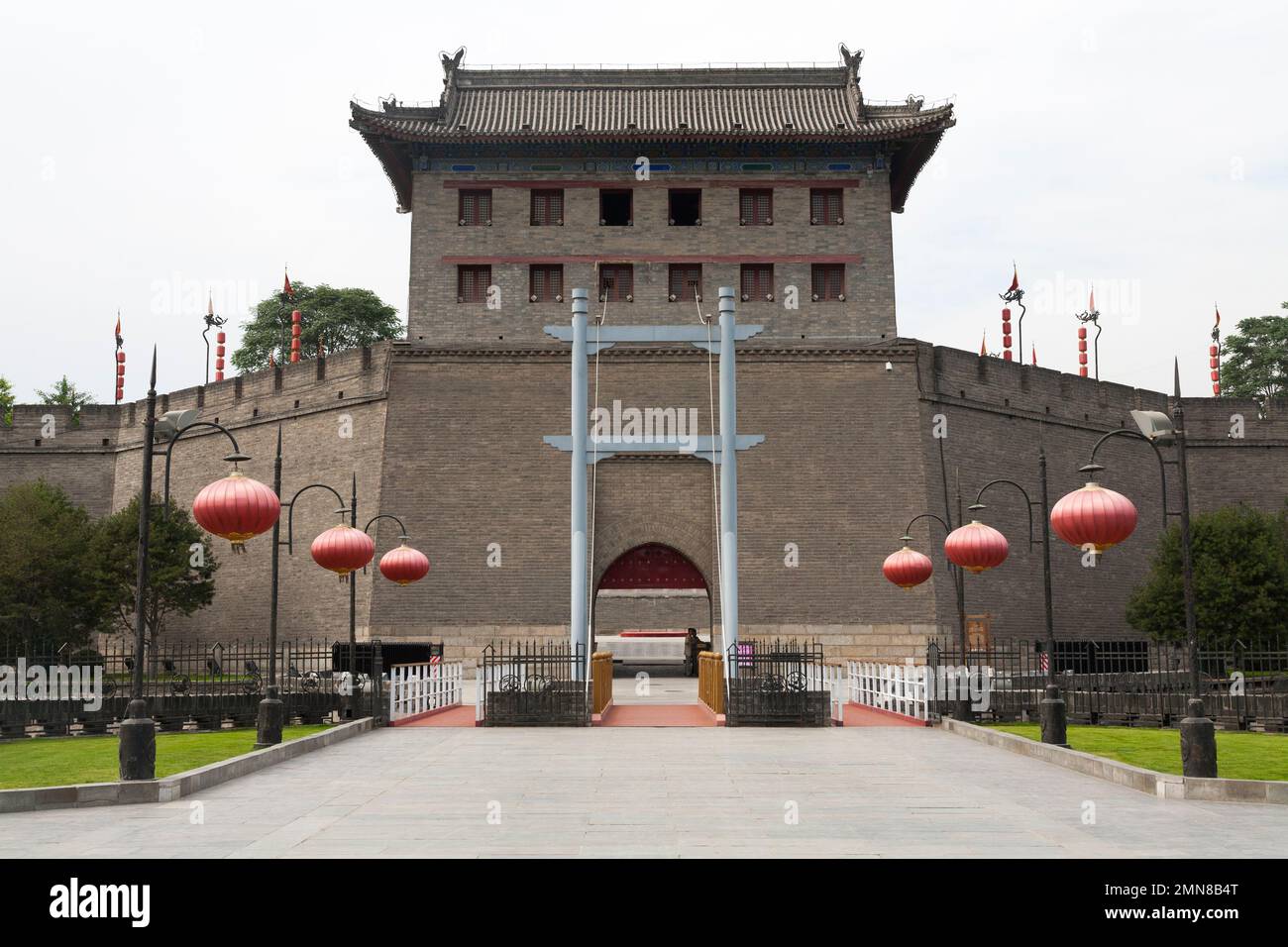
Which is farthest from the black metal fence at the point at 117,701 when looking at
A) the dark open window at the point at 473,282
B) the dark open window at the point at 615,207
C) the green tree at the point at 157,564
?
the dark open window at the point at 615,207

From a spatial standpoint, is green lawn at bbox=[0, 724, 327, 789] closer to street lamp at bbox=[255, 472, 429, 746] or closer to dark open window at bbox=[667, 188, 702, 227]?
street lamp at bbox=[255, 472, 429, 746]

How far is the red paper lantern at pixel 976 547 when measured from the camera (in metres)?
16.5

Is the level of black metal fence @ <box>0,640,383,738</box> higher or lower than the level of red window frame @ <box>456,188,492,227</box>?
lower

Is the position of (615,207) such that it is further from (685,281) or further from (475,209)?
(475,209)

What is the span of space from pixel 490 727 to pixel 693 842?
34.1ft

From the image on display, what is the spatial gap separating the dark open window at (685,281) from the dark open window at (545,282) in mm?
2779

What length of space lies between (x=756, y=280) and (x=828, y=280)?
183 cm

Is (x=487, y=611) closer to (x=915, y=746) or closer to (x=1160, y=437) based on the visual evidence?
(x=915, y=746)

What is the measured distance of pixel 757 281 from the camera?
3112 centimetres

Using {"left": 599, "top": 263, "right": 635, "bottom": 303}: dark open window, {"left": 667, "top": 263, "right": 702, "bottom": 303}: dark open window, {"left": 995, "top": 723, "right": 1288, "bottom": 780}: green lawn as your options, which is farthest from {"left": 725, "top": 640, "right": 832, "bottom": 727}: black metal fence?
{"left": 599, "top": 263, "right": 635, "bottom": 303}: dark open window

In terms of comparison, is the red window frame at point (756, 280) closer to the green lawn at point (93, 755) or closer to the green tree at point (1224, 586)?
the green tree at point (1224, 586)

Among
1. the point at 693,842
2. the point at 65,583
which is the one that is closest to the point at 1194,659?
the point at 693,842

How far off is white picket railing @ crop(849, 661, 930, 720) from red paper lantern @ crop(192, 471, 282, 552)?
Result: 10.4 m

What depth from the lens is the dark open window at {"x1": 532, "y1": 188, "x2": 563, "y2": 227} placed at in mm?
31266
